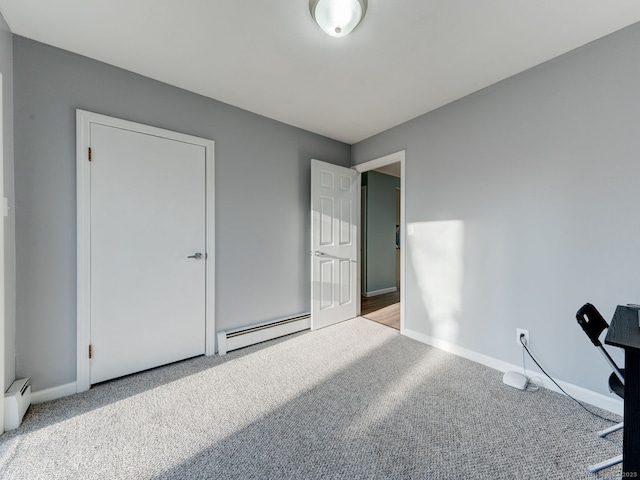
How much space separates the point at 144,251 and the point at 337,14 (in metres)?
2.13

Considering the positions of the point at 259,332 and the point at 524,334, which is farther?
the point at 259,332

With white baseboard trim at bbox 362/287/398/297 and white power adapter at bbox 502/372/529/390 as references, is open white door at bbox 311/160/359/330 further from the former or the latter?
white power adapter at bbox 502/372/529/390

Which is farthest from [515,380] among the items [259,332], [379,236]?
[379,236]

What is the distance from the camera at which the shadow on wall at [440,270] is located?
8.29ft

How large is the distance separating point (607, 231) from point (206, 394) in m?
2.90

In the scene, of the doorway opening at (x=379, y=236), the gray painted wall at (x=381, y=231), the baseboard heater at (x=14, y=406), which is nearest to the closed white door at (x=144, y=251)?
the baseboard heater at (x=14, y=406)

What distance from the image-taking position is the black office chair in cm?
127

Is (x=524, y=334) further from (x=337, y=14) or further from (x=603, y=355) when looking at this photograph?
(x=337, y=14)

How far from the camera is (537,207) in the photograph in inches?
79.5

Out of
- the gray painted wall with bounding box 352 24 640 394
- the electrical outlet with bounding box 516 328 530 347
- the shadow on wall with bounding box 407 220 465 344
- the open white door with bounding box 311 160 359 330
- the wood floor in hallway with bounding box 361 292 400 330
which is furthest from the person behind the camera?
the wood floor in hallway with bounding box 361 292 400 330

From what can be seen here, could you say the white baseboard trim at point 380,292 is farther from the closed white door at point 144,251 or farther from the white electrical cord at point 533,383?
the closed white door at point 144,251

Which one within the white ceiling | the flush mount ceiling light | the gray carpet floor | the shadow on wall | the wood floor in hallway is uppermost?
the white ceiling

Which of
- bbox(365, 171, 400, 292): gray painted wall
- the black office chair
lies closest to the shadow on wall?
the black office chair

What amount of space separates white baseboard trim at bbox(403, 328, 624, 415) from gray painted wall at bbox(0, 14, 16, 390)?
3189 mm
